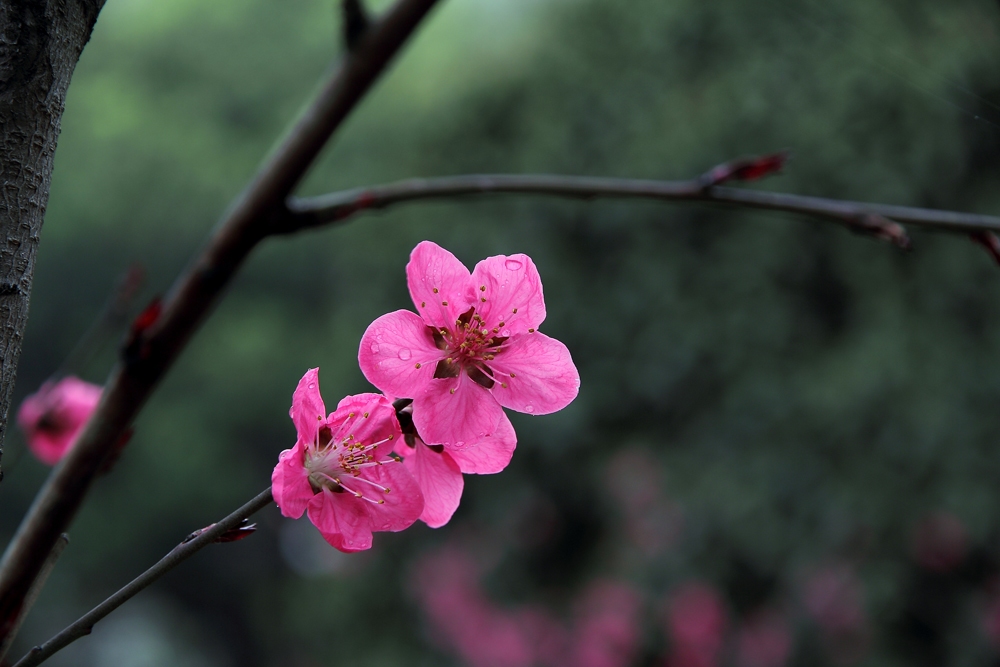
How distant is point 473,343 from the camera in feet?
1.65

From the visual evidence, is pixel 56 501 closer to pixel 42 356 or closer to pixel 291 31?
pixel 42 356

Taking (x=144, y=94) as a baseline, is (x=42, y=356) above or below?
below

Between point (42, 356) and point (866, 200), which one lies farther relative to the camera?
point (42, 356)

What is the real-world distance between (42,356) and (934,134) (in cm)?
677

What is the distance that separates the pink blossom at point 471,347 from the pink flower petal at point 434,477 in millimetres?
30

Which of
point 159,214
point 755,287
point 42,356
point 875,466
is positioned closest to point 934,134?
point 755,287

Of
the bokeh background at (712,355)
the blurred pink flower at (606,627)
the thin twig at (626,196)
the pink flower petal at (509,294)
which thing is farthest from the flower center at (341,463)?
the blurred pink flower at (606,627)

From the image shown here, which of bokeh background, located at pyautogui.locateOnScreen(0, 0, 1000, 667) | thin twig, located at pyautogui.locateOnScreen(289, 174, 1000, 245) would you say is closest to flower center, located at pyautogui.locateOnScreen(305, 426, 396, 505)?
thin twig, located at pyautogui.locateOnScreen(289, 174, 1000, 245)

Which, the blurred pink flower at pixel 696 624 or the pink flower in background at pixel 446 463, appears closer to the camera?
the pink flower in background at pixel 446 463

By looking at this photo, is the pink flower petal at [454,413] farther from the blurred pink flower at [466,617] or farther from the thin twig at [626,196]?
the blurred pink flower at [466,617]

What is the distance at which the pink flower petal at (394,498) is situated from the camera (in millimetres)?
420

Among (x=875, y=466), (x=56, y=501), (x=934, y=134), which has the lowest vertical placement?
(x=875, y=466)

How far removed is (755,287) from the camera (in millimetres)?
2291

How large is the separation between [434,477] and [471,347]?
0.30 feet
